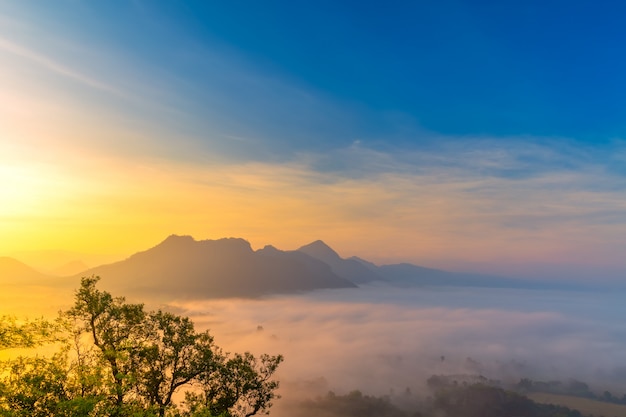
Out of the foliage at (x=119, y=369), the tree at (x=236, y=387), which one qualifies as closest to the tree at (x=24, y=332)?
the foliage at (x=119, y=369)

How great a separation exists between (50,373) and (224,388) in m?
16.7

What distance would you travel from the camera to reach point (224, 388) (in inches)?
1439

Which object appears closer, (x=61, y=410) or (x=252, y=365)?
(x=61, y=410)

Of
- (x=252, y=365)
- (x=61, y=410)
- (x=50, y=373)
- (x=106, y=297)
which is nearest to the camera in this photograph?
(x=61, y=410)

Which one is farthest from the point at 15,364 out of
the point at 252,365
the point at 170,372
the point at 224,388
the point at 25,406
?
the point at 252,365

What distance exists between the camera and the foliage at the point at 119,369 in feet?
72.6

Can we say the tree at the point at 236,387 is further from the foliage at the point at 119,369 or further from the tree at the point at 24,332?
the tree at the point at 24,332

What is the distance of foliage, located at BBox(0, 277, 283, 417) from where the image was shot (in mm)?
22141

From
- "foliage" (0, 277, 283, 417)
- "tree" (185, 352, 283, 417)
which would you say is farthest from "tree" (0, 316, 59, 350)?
"tree" (185, 352, 283, 417)

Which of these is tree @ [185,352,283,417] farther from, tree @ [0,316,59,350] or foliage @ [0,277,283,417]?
tree @ [0,316,59,350]

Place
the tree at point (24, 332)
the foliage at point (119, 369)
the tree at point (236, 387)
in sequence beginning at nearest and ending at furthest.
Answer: the foliage at point (119, 369) → the tree at point (24, 332) → the tree at point (236, 387)

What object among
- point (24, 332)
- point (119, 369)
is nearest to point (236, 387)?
point (119, 369)

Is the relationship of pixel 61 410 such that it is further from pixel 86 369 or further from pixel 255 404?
pixel 255 404

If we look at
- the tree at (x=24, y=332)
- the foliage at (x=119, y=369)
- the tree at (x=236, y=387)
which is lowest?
the tree at (x=236, y=387)
